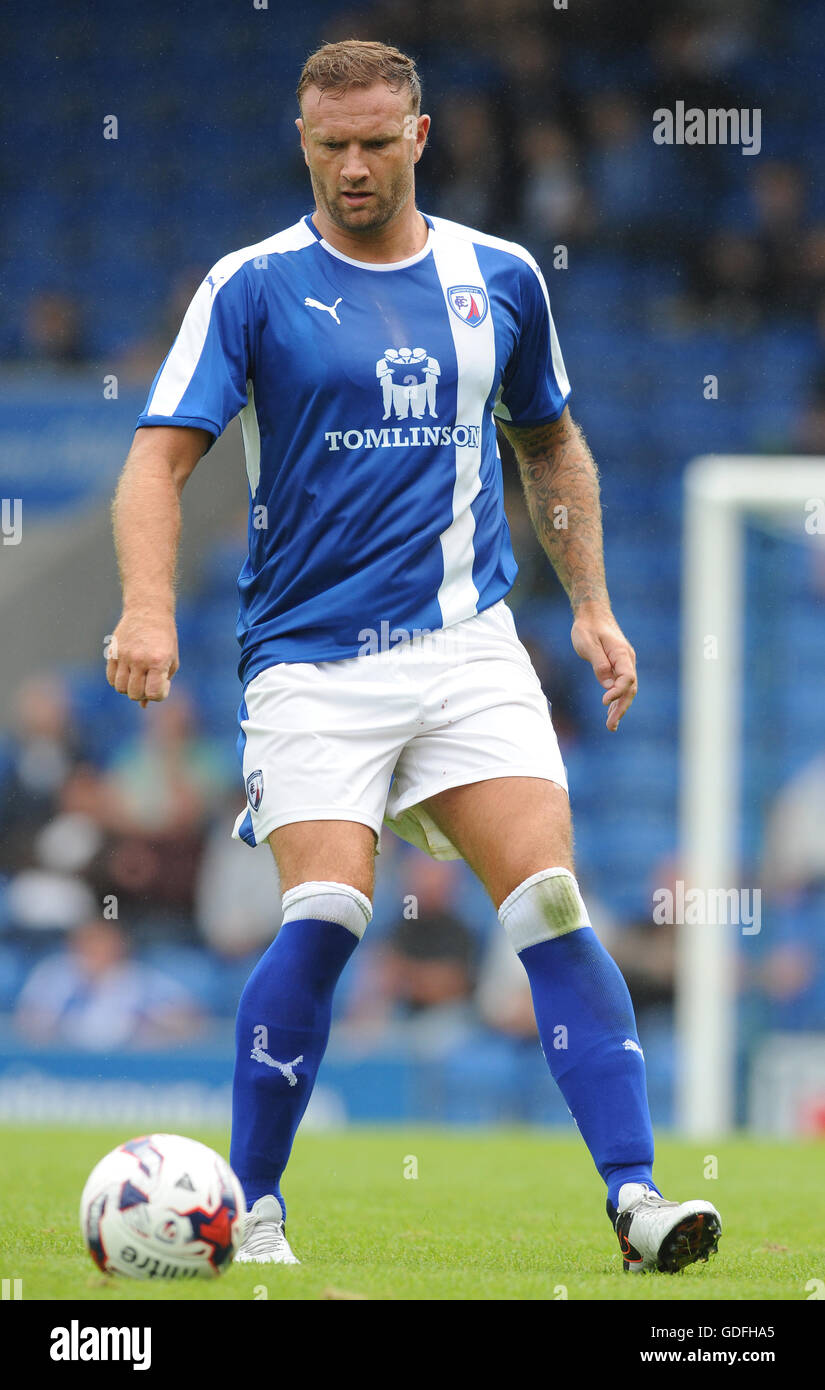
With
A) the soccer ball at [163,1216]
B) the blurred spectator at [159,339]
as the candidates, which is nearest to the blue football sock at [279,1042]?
the soccer ball at [163,1216]

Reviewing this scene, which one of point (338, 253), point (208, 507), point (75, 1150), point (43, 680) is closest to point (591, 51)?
point (208, 507)

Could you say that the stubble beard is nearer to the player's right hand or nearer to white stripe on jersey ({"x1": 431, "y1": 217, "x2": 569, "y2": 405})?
white stripe on jersey ({"x1": 431, "y1": 217, "x2": 569, "y2": 405})

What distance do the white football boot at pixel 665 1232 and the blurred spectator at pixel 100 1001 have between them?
707 centimetres

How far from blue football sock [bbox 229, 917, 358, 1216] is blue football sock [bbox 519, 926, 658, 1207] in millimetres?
411

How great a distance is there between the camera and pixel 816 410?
537 inches

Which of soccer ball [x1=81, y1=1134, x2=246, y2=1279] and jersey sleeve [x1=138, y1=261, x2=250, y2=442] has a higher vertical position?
jersey sleeve [x1=138, y1=261, x2=250, y2=442]

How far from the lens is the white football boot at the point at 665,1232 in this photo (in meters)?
3.52

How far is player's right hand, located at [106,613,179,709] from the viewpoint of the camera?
142 inches


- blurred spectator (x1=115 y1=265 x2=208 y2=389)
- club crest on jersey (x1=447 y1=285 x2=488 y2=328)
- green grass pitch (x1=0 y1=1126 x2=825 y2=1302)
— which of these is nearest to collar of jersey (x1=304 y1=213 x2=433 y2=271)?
club crest on jersey (x1=447 y1=285 x2=488 y2=328)

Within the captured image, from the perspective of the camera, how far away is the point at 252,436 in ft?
13.4

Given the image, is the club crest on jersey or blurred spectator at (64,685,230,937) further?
blurred spectator at (64,685,230,937)

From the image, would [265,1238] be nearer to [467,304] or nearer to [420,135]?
[467,304]

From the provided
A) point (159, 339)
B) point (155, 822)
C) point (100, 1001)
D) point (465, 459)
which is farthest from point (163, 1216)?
point (159, 339)
